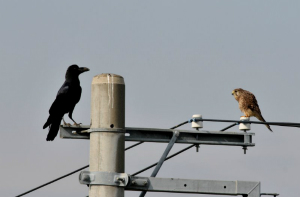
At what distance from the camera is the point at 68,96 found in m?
10.6

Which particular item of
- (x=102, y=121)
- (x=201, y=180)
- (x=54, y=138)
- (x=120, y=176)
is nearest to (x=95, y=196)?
(x=120, y=176)

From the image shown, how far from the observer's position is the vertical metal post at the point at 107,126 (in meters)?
6.63

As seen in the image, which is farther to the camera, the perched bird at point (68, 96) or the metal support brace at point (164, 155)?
the perched bird at point (68, 96)

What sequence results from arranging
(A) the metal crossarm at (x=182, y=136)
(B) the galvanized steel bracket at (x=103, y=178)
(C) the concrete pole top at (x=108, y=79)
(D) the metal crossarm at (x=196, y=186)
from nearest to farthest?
(B) the galvanized steel bracket at (x=103, y=178), (C) the concrete pole top at (x=108, y=79), (D) the metal crossarm at (x=196, y=186), (A) the metal crossarm at (x=182, y=136)

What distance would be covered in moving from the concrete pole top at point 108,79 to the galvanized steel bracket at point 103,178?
3.02 ft

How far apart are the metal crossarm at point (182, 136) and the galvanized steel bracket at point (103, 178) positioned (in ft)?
2.11

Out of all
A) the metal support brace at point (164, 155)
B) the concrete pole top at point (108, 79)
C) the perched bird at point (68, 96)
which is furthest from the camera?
the perched bird at point (68, 96)

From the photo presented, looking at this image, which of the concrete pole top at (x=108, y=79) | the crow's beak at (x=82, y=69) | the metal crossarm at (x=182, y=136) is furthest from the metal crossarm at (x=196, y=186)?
the crow's beak at (x=82, y=69)

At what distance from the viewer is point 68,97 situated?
10.6 m

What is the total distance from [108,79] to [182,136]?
1.37 meters

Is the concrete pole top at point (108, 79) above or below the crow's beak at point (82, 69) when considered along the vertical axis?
below

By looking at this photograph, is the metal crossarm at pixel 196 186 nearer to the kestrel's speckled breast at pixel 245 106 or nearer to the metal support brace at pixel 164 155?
the metal support brace at pixel 164 155

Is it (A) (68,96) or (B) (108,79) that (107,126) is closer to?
(B) (108,79)

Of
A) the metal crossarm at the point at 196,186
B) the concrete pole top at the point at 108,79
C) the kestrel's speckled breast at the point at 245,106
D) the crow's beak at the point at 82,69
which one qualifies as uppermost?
the crow's beak at the point at 82,69
